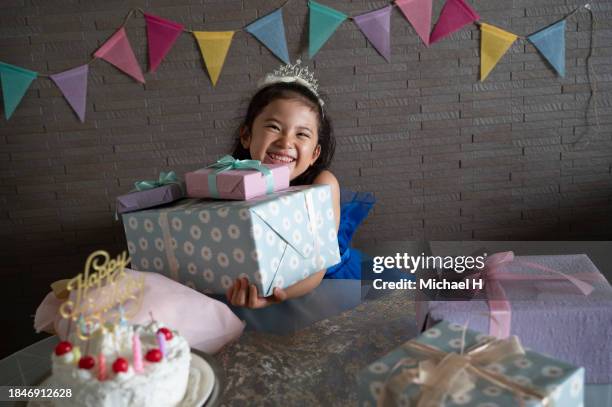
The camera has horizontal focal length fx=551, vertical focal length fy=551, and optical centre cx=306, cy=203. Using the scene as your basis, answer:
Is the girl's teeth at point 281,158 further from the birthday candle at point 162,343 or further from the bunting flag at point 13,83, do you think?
the bunting flag at point 13,83

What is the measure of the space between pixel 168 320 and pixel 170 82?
87.8 inches

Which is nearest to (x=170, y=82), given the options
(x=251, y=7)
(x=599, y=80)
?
(x=251, y=7)

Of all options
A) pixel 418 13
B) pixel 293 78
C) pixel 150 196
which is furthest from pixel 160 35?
pixel 150 196

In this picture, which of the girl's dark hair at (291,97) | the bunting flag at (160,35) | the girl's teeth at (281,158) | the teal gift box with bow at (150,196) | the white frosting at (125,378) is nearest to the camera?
the white frosting at (125,378)

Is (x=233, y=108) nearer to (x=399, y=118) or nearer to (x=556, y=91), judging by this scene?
(x=399, y=118)

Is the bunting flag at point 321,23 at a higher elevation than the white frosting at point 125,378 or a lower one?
higher

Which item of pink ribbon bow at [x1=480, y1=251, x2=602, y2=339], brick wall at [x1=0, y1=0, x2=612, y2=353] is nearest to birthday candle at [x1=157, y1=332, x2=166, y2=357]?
pink ribbon bow at [x1=480, y1=251, x2=602, y2=339]

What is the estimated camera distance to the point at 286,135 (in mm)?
1678

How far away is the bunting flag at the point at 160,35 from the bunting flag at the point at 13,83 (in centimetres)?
64

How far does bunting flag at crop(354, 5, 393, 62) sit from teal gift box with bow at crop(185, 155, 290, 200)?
188cm

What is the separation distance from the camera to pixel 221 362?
103cm

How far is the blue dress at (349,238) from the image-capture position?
6.04ft

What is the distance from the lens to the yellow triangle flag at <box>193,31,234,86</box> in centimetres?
292

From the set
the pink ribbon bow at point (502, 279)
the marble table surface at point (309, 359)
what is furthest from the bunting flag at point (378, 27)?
the pink ribbon bow at point (502, 279)
